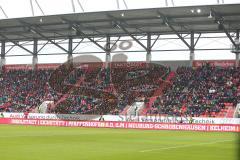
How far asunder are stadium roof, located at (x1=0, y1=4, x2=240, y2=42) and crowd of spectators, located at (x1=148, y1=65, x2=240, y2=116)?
4.68 m

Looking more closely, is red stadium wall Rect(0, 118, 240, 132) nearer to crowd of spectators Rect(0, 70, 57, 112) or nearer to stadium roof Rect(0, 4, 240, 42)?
crowd of spectators Rect(0, 70, 57, 112)

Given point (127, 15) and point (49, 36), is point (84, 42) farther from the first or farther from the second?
point (127, 15)

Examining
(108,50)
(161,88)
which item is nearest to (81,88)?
(108,50)

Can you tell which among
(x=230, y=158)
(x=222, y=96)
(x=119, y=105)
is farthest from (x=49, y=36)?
(x=230, y=158)

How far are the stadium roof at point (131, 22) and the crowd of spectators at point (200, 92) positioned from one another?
184 inches

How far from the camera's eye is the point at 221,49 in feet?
176

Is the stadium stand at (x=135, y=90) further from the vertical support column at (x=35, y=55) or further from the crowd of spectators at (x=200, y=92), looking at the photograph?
the vertical support column at (x=35, y=55)

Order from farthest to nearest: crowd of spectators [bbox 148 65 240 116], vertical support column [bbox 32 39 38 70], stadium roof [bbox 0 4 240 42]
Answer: vertical support column [bbox 32 39 38 70] → crowd of spectators [bbox 148 65 240 116] → stadium roof [bbox 0 4 240 42]

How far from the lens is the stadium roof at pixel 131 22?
1753 inches

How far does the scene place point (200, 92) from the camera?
51812 mm

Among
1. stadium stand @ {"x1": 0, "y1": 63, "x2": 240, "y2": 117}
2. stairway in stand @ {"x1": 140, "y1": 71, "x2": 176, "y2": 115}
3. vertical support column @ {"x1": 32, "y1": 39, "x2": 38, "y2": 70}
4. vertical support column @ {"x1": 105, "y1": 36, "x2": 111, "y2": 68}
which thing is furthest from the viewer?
vertical support column @ {"x1": 32, "y1": 39, "x2": 38, "y2": 70}

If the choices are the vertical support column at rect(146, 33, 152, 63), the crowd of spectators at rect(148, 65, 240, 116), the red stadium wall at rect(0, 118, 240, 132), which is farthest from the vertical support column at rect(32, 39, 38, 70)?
the crowd of spectators at rect(148, 65, 240, 116)

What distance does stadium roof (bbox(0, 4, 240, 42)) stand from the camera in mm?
44531

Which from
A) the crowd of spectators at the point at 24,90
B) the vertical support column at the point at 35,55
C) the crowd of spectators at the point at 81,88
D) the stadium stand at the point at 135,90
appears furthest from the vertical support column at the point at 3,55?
the vertical support column at the point at 35,55
